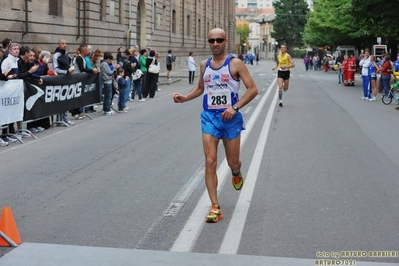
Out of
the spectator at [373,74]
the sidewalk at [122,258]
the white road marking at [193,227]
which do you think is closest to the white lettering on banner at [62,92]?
the white road marking at [193,227]

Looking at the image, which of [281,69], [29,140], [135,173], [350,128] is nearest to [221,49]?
[135,173]

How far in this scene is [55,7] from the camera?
30.5 meters

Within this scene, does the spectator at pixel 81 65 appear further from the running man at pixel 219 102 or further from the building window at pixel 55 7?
the building window at pixel 55 7

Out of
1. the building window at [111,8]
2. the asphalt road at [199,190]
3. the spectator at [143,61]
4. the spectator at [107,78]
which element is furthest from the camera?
the building window at [111,8]

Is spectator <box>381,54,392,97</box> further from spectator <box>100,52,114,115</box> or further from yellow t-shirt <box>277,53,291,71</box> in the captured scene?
spectator <box>100,52,114,115</box>

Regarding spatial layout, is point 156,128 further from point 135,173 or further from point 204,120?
point 204,120

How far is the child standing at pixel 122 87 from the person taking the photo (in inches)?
760

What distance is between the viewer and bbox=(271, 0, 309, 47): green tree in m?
136

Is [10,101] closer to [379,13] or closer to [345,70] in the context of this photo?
[379,13]

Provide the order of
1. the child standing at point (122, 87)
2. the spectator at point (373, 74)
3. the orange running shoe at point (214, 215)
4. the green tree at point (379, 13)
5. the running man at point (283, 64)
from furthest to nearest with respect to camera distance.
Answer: the green tree at point (379, 13) < the spectator at point (373, 74) < the running man at point (283, 64) < the child standing at point (122, 87) < the orange running shoe at point (214, 215)

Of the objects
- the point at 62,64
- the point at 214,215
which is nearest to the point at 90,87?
the point at 62,64

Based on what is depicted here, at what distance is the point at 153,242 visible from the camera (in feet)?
20.1

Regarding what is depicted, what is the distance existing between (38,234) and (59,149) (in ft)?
20.0

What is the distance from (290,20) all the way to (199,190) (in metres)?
132
